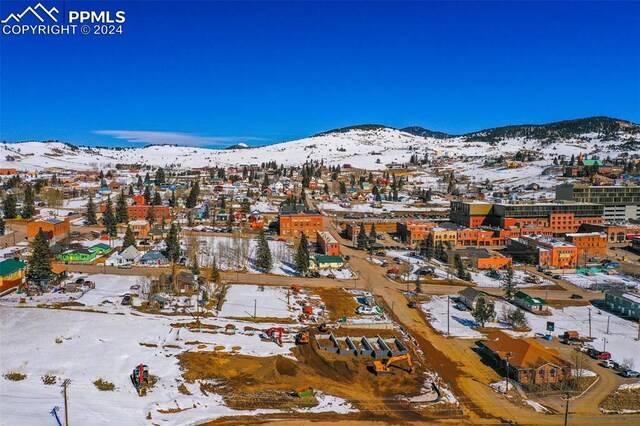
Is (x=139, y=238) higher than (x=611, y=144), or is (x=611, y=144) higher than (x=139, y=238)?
(x=611, y=144)

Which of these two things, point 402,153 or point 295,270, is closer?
point 295,270

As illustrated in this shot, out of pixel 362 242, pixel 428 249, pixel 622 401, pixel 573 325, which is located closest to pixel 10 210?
pixel 362 242

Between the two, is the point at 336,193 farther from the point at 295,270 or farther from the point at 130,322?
the point at 130,322

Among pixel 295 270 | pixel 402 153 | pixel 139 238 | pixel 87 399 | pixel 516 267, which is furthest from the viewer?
pixel 402 153

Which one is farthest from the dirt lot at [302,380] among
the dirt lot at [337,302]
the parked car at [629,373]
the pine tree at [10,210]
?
the pine tree at [10,210]

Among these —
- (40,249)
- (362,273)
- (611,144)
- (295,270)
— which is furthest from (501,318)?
(611,144)

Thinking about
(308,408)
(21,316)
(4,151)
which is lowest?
(308,408)
